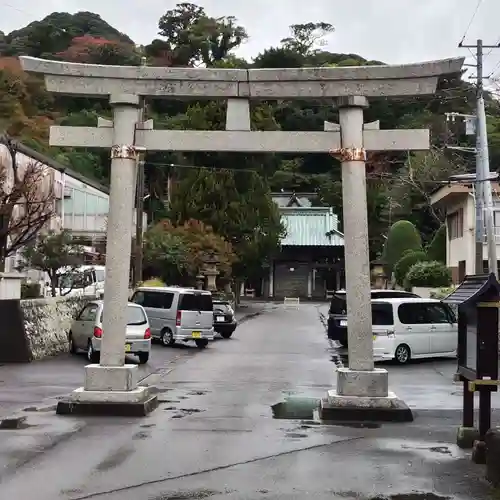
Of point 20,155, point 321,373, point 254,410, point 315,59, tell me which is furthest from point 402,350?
point 315,59

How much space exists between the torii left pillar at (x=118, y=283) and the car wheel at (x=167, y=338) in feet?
50.4

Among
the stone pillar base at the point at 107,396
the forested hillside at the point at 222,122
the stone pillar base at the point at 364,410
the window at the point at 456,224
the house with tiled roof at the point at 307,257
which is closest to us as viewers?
the stone pillar base at the point at 364,410

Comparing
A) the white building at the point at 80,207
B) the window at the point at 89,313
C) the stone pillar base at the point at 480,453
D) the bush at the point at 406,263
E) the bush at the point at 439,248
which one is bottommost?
the stone pillar base at the point at 480,453

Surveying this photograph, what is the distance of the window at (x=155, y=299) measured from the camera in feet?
94.9

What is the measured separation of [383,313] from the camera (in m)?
23.5

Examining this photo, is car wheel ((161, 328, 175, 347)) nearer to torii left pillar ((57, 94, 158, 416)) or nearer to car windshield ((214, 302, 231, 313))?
car windshield ((214, 302, 231, 313))

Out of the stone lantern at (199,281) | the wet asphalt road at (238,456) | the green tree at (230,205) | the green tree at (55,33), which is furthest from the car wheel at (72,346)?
the green tree at (55,33)

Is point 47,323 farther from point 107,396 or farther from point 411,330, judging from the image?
point 107,396

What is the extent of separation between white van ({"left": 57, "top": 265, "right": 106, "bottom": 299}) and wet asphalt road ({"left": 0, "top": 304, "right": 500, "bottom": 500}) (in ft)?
57.2

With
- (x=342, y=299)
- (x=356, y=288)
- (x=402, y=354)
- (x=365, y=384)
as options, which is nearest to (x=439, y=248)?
(x=342, y=299)

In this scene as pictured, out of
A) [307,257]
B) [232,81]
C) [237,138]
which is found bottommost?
[237,138]

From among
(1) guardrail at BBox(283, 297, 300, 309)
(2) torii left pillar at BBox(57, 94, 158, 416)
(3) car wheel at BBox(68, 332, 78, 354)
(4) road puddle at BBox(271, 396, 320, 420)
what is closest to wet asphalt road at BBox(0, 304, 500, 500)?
(4) road puddle at BBox(271, 396, 320, 420)

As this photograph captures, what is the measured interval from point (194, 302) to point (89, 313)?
17.7 ft

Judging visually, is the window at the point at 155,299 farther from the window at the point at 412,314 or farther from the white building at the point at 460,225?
the white building at the point at 460,225
